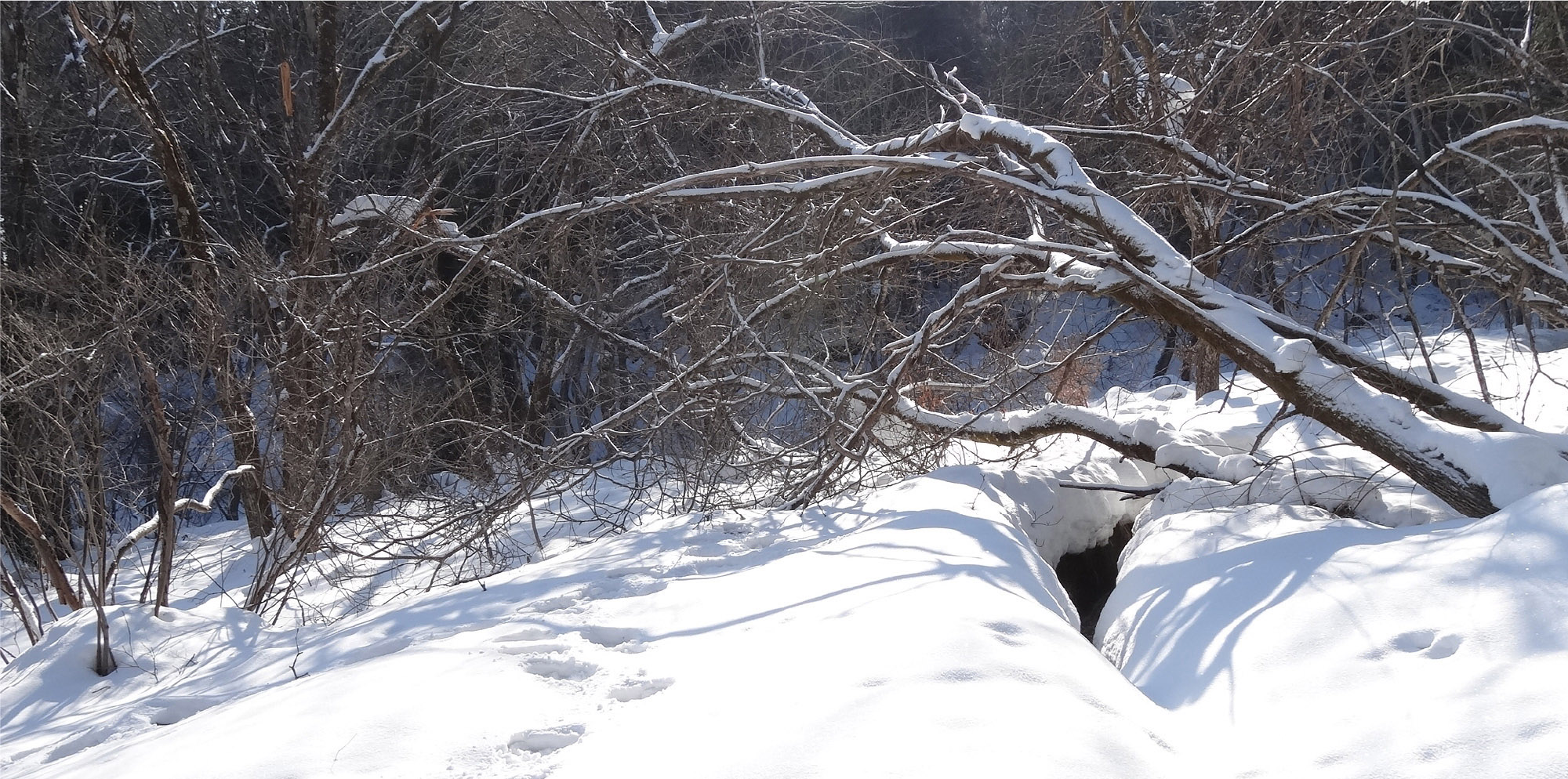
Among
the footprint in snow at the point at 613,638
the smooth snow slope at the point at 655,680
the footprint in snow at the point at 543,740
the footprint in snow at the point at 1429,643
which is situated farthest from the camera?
the footprint in snow at the point at 613,638

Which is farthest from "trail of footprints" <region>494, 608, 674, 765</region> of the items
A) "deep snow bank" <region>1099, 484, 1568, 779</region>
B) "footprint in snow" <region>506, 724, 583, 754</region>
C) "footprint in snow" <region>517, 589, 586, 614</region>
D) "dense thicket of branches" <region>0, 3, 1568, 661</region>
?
"dense thicket of branches" <region>0, 3, 1568, 661</region>

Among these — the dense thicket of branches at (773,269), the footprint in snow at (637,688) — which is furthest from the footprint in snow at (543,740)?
the dense thicket of branches at (773,269)

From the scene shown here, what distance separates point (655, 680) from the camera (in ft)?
8.57

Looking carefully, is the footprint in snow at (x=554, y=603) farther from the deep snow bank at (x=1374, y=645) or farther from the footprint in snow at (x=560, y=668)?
the deep snow bank at (x=1374, y=645)

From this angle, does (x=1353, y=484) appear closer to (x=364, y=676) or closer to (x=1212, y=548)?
(x=1212, y=548)

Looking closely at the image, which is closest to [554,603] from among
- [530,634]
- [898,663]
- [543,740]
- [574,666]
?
[530,634]

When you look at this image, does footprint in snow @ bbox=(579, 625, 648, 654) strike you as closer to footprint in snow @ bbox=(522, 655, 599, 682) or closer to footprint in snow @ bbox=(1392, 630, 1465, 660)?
footprint in snow @ bbox=(522, 655, 599, 682)

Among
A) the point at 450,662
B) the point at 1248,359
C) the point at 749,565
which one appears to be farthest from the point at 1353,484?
the point at 450,662

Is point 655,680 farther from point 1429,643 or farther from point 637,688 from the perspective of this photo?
point 1429,643

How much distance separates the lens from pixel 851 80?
1176cm

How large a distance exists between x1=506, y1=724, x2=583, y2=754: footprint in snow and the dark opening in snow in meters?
3.31

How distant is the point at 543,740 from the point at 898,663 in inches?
34.3

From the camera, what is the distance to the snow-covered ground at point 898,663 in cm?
209

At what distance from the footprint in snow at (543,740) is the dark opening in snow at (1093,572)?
10.9 ft
